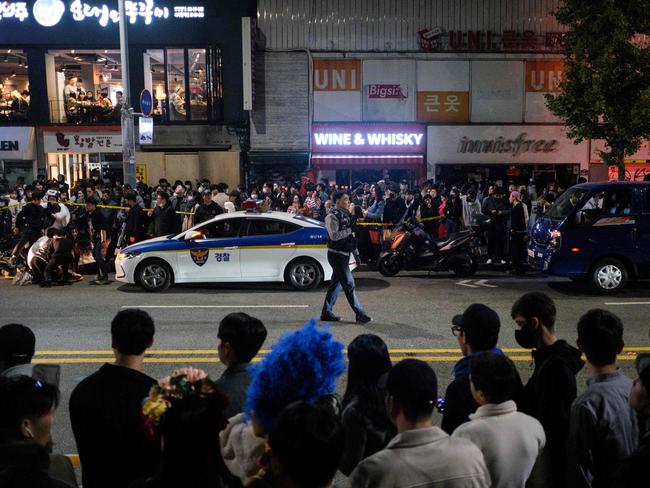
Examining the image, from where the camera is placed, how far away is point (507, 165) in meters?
26.7

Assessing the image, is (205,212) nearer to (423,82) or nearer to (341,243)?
(341,243)

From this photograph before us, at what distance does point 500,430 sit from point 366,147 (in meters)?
23.2

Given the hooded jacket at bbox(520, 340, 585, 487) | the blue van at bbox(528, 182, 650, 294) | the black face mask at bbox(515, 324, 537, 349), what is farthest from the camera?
the blue van at bbox(528, 182, 650, 294)

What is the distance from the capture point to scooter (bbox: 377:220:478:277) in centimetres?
1421

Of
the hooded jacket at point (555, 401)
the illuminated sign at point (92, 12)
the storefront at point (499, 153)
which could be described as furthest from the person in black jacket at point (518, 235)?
the illuminated sign at point (92, 12)

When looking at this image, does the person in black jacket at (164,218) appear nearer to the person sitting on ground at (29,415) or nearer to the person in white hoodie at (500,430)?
the person sitting on ground at (29,415)

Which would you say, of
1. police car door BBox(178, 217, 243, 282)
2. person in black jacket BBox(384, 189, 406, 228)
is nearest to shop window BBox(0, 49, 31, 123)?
person in black jacket BBox(384, 189, 406, 228)

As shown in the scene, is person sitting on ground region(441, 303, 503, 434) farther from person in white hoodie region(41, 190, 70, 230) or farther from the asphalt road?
person in white hoodie region(41, 190, 70, 230)

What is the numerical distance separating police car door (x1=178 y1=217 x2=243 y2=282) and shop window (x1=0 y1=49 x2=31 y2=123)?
17.0 meters

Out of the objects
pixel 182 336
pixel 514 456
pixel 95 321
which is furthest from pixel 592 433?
pixel 95 321

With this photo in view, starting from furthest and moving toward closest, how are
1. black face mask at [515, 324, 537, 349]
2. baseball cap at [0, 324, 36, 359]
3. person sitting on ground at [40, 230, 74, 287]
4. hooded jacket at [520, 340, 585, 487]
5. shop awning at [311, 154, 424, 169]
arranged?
shop awning at [311, 154, 424, 169], person sitting on ground at [40, 230, 74, 287], black face mask at [515, 324, 537, 349], baseball cap at [0, 324, 36, 359], hooded jacket at [520, 340, 585, 487]

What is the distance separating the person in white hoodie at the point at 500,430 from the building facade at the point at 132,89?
23099 millimetres

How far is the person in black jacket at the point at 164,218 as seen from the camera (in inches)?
584

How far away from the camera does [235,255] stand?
13.0 m
